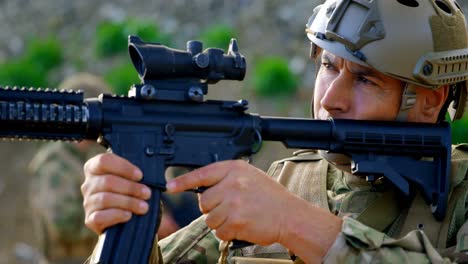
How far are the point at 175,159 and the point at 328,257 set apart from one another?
2.20 ft

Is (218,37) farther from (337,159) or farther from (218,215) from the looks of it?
(218,215)

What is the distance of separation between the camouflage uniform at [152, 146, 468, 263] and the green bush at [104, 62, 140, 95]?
345 inches

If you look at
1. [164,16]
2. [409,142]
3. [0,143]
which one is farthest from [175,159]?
[164,16]

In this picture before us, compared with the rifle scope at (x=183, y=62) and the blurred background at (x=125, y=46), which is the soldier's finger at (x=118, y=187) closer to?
the rifle scope at (x=183, y=62)

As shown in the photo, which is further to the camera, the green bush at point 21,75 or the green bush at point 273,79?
the green bush at point 21,75

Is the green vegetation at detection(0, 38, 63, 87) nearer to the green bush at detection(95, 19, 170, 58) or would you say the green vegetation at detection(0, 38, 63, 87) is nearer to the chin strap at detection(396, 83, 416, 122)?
the green bush at detection(95, 19, 170, 58)

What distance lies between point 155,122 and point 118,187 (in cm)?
28

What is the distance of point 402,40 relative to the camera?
4836mm

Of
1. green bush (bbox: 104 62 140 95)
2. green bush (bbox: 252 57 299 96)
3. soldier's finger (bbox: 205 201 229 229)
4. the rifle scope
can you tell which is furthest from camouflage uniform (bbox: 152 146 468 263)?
green bush (bbox: 104 62 140 95)

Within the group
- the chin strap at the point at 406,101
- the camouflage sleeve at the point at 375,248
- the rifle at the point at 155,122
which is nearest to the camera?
the rifle at the point at 155,122

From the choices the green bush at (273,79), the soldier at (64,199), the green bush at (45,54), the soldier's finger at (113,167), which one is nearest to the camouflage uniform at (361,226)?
the soldier's finger at (113,167)

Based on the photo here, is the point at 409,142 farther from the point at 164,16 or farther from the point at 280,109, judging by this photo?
the point at 164,16

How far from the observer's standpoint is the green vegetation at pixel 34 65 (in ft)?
49.4

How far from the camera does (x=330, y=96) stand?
15.7ft
